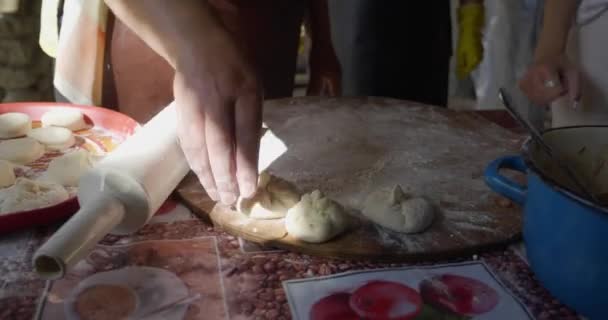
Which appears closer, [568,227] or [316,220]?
[568,227]

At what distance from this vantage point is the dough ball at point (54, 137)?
1.16 m

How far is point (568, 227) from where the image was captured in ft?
2.13

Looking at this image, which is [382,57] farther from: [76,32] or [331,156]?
[76,32]

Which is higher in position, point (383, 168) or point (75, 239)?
point (75, 239)

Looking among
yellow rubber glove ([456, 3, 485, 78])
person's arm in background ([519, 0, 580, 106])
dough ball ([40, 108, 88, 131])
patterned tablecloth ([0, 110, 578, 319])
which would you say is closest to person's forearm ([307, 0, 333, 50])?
yellow rubber glove ([456, 3, 485, 78])

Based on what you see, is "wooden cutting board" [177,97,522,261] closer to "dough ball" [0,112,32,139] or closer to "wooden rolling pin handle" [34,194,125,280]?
"wooden rolling pin handle" [34,194,125,280]

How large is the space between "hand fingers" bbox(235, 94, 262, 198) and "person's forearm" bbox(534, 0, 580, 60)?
2.60 ft

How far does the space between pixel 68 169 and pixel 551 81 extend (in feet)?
3.15

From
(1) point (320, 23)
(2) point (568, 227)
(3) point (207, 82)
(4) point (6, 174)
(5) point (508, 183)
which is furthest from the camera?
(1) point (320, 23)

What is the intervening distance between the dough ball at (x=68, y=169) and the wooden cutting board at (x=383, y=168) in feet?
0.60

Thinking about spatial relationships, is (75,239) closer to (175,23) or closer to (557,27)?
(175,23)

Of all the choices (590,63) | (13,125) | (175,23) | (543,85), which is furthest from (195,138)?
(590,63)

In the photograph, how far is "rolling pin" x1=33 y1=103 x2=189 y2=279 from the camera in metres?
0.67

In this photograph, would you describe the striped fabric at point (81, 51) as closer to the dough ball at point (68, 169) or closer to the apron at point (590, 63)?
the dough ball at point (68, 169)
